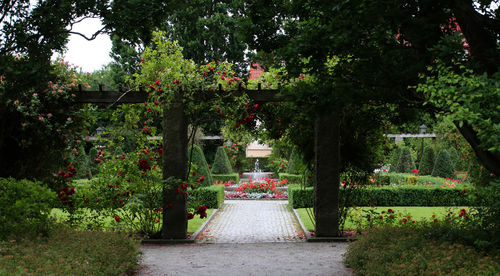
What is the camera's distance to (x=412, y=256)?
14.6 ft

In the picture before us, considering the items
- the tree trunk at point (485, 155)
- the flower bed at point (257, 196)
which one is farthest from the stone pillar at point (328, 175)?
the flower bed at point (257, 196)

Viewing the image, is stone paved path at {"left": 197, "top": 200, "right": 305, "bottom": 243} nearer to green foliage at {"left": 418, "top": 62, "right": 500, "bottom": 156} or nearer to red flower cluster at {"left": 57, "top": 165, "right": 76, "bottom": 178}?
red flower cluster at {"left": 57, "top": 165, "right": 76, "bottom": 178}

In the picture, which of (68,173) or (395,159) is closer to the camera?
(68,173)

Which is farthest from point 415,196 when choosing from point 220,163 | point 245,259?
point 220,163

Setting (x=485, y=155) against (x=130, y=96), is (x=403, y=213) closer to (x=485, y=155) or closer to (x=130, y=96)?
(x=485, y=155)

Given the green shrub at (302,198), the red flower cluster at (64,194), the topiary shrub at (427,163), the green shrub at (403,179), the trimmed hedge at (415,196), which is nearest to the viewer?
the red flower cluster at (64,194)

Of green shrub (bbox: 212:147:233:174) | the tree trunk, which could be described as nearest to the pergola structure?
the tree trunk

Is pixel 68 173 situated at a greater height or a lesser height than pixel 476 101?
lesser

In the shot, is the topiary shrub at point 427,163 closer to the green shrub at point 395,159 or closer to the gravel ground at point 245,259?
the green shrub at point 395,159

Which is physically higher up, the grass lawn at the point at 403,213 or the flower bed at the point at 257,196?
the grass lawn at the point at 403,213

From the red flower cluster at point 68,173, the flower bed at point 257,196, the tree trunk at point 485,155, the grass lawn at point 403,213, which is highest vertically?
the tree trunk at point 485,155

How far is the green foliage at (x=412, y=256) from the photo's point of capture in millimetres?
3926

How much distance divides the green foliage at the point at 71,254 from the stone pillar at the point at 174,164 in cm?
223

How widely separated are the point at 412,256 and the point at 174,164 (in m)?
4.88
